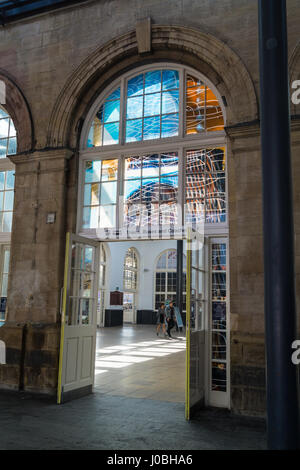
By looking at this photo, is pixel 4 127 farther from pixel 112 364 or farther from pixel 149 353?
pixel 149 353

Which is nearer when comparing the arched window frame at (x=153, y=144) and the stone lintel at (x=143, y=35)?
the arched window frame at (x=153, y=144)

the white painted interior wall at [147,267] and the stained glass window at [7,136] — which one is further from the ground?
the stained glass window at [7,136]

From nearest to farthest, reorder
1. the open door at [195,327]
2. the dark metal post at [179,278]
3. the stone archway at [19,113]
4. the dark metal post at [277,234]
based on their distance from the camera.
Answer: the dark metal post at [277,234] < the open door at [195,327] < the stone archway at [19,113] < the dark metal post at [179,278]

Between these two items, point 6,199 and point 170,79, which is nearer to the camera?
point 170,79

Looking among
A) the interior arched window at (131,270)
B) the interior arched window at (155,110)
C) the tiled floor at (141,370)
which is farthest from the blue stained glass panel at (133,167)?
the interior arched window at (131,270)

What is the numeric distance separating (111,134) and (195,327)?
326 cm

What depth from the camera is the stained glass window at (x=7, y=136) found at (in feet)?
23.5

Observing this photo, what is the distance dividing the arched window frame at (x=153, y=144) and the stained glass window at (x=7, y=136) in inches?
57.7

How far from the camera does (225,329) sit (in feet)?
17.8

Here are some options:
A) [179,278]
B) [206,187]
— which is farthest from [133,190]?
[179,278]

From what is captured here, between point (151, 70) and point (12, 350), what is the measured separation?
15.4 feet

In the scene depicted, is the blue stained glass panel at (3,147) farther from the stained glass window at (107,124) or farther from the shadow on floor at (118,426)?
the shadow on floor at (118,426)

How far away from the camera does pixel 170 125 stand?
6094 millimetres
